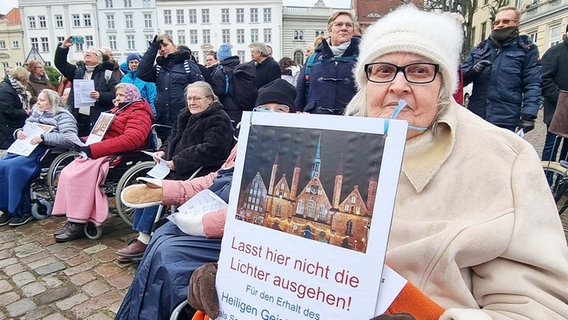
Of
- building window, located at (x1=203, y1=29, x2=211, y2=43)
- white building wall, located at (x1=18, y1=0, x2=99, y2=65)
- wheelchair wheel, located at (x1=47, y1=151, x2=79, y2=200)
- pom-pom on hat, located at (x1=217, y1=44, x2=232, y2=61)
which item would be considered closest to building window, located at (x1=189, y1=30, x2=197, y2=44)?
building window, located at (x1=203, y1=29, x2=211, y2=43)

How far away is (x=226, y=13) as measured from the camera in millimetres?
53406

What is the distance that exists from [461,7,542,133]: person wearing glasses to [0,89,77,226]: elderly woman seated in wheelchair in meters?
4.55

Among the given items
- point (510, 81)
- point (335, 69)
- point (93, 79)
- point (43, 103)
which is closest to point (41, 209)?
point (43, 103)

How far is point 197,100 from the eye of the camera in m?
3.44

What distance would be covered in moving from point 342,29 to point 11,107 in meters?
4.63

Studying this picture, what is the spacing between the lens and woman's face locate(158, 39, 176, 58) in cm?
480

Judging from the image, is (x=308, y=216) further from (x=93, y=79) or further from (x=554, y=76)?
(x=93, y=79)

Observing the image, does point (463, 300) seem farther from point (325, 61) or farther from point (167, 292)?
point (325, 61)

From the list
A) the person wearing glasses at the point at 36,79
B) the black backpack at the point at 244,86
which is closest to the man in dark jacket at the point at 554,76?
the black backpack at the point at 244,86

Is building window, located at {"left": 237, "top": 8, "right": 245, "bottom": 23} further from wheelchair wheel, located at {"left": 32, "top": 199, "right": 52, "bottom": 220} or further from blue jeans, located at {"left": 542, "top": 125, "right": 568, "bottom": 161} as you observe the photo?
blue jeans, located at {"left": 542, "top": 125, "right": 568, "bottom": 161}

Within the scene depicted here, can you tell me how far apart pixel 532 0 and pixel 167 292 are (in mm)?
29863

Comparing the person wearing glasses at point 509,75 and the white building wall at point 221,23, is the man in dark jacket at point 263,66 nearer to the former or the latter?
the person wearing glasses at point 509,75

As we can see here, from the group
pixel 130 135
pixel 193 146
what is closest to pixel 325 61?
pixel 193 146

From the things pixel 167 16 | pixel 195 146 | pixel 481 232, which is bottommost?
pixel 195 146
